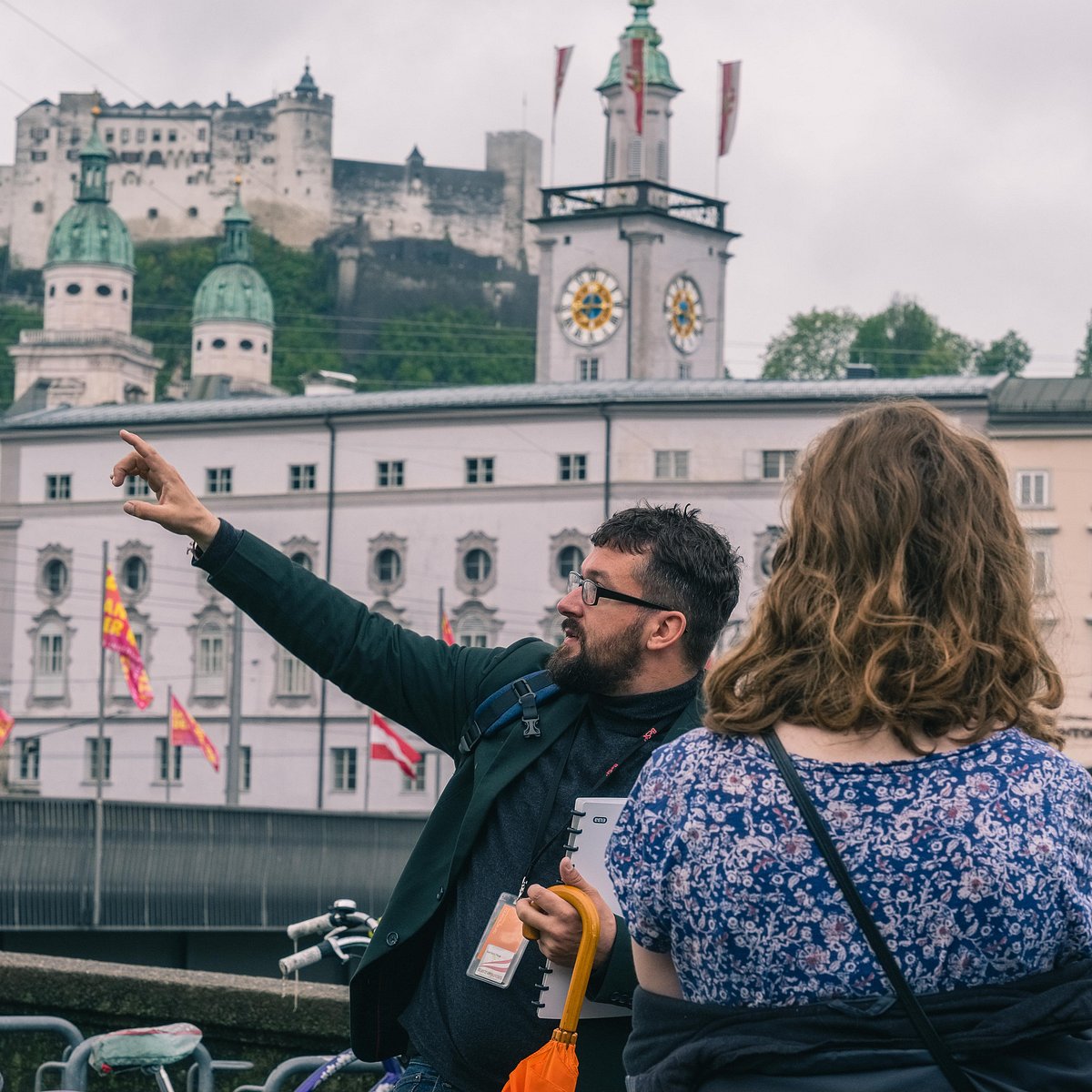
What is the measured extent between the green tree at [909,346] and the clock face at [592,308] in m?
27.4

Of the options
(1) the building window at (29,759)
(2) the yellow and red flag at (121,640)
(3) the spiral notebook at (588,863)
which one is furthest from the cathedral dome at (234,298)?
(3) the spiral notebook at (588,863)

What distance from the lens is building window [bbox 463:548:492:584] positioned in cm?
6262

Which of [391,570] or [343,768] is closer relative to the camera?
[343,768]

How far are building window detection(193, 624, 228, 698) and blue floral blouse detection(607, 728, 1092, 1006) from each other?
206ft

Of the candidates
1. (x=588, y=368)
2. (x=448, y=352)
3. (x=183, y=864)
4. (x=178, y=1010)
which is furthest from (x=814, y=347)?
(x=178, y=1010)

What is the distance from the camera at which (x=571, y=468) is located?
203 ft

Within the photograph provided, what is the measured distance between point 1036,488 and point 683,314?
1916 centimetres

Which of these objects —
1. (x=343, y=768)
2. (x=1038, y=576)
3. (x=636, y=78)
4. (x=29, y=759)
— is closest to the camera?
(x=1038, y=576)

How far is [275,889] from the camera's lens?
68.7ft

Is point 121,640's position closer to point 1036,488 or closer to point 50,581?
point 50,581

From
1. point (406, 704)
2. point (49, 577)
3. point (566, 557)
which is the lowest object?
point (406, 704)

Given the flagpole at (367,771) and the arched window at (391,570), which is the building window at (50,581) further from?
the flagpole at (367,771)

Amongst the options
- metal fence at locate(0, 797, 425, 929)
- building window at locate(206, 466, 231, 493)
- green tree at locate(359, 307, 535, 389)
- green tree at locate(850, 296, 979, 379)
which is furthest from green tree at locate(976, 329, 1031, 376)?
metal fence at locate(0, 797, 425, 929)

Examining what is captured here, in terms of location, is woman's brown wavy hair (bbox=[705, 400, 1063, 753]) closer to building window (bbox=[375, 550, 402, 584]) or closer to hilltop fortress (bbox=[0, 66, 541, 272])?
building window (bbox=[375, 550, 402, 584])
